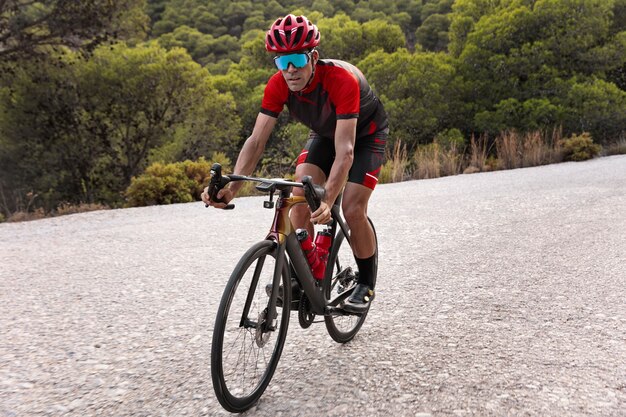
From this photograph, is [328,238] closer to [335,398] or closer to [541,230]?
[335,398]

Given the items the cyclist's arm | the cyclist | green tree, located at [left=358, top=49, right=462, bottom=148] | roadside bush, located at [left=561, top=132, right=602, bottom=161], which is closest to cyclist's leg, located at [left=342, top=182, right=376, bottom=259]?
the cyclist

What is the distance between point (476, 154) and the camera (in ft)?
52.3

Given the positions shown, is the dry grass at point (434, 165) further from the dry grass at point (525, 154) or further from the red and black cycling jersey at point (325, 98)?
the red and black cycling jersey at point (325, 98)

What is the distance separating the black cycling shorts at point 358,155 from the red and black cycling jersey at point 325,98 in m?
0.11

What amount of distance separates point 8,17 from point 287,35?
41.5ft

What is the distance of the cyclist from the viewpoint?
3064 millimetres

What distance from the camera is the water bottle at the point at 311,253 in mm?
3105

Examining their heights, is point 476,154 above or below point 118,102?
below

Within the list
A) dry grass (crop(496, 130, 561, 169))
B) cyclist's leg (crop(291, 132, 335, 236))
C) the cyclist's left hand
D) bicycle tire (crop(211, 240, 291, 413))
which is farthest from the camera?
dry grass (crop(496, 130, 561, 169))

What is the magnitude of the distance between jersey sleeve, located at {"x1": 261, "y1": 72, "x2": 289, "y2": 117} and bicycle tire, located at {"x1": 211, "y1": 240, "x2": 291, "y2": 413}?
3.08 feet

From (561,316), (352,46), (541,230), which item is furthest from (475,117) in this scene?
(561,316)

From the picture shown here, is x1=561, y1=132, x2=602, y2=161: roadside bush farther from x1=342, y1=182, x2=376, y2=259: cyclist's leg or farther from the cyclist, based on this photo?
x1=342, y1=182, x2=376, y2=259: cyclist's leg

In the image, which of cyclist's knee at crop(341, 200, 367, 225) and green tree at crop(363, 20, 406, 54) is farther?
green tree at crop(363, 20, 406, 54)

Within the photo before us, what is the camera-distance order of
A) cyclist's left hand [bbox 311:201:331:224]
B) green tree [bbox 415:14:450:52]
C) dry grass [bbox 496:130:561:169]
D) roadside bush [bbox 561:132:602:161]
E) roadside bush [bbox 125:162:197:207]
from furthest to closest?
green tree [bbox 415:14:450:52] < roadside bush [bbox 561:132:602:161] < dry grass [bbox 496:130:561:169] < roadside bush [bbox 125:162:197:207] < cyclist's left hand [bbox 311:201:331:224]
